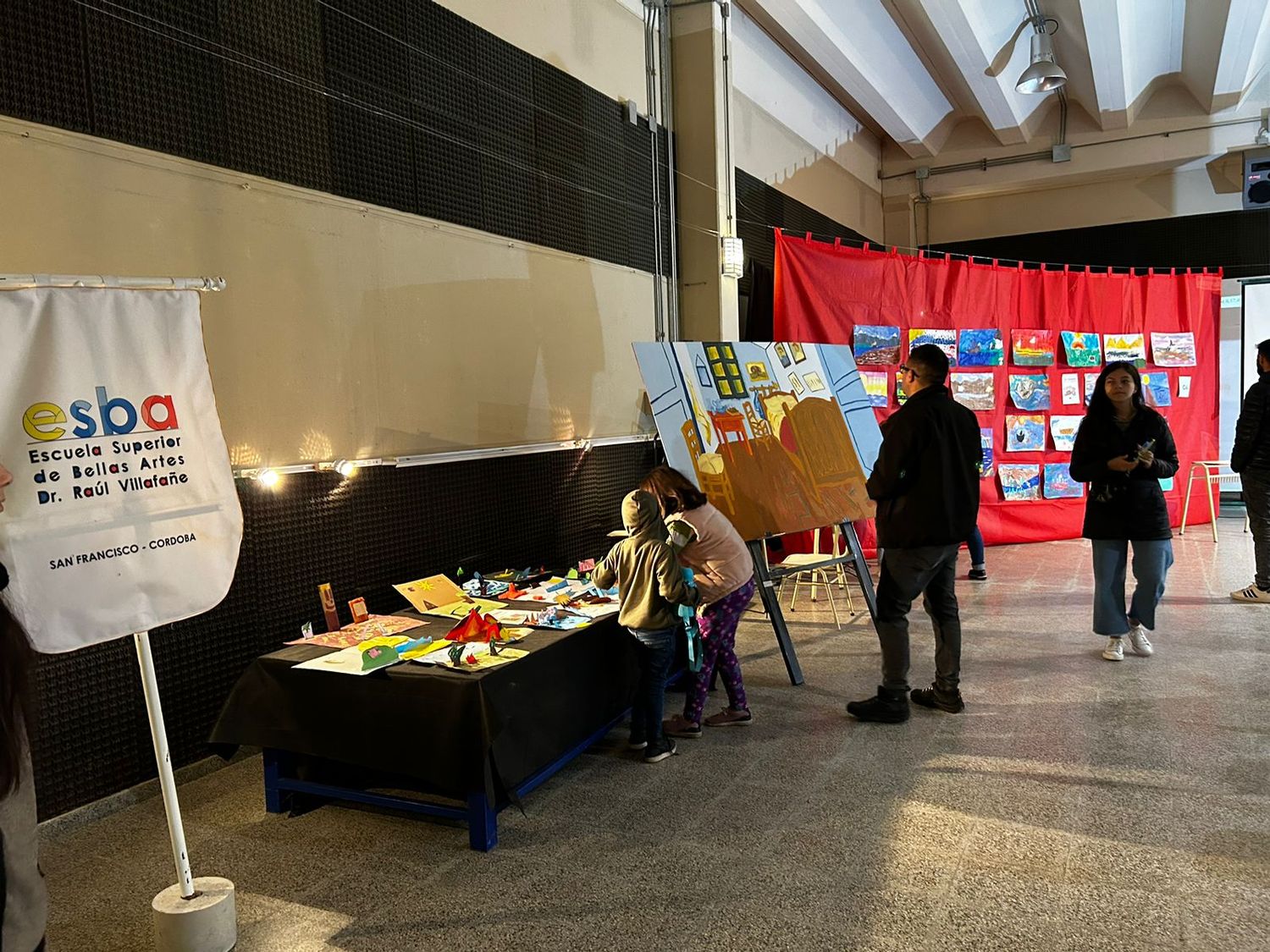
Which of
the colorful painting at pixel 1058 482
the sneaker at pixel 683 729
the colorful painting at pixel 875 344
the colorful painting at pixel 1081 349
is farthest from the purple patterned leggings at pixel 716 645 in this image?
the colorful painting at pixel 1081 349

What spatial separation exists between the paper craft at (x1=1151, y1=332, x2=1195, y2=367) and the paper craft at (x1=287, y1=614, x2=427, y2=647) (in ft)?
28.4

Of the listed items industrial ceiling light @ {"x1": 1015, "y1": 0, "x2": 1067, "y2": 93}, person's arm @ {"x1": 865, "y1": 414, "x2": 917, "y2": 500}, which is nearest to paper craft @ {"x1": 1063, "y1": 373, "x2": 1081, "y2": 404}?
industrial ceiling light @ {"x1": 1015, "y1": 0, "x2": 1067, "y2": 93}

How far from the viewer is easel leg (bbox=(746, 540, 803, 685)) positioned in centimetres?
452

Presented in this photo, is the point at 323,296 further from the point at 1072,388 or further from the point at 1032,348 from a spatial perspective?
the point at 1072,388

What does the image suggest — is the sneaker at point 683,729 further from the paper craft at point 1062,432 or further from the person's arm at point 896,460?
the paper craft at point 1062,432

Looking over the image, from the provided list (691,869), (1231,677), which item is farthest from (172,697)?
(1231,677)

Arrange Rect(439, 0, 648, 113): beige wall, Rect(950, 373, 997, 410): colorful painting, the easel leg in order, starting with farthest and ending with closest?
Rect(950, 373, 997, 410): colorful painting < Rect(439, 0, 648, 113): beige wall < the easel leg

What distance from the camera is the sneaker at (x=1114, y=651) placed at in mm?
4773

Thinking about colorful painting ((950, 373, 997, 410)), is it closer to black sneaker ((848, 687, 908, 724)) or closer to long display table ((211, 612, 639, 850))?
black sneaker ((848, 687, 908, 724))

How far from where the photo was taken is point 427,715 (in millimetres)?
2818

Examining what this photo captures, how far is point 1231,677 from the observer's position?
14.5 feet

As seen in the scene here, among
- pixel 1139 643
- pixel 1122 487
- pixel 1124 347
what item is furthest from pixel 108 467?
pixel 1124 347

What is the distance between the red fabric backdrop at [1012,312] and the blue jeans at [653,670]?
4.41m

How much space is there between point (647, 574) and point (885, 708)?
1.32 m
